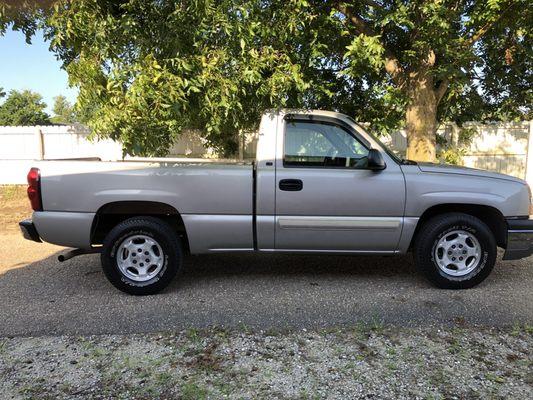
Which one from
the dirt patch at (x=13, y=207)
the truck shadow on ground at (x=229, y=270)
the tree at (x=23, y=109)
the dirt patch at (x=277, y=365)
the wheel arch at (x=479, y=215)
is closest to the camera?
the dirt patch at (x=277, y=365)

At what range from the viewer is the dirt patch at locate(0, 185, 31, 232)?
9109 mm

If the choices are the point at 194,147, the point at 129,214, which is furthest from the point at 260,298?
the point at 194,147

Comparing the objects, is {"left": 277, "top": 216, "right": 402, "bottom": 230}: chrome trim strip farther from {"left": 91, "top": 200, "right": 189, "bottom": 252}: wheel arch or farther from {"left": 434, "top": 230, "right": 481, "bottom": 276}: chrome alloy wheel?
{"left": 91, "top": 200, "right": 189, "bottom": 252}: wheel arch

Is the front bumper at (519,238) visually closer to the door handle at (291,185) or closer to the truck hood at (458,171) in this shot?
the truck hood at (458,171)

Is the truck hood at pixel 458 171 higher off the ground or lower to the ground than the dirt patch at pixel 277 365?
higher

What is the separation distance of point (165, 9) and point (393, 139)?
23.7 feet

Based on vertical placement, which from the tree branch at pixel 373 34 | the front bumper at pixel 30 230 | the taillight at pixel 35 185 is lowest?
the front bumper at pixel 30 230

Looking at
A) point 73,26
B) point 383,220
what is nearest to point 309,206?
point 383,220

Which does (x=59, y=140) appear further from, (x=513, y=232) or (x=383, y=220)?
(x=513, y=232)

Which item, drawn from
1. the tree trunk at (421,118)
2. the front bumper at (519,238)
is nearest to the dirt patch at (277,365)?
the front bumper at (519,238)

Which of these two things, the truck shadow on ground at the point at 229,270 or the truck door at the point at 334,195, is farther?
the truck shadow on ground at the point at 229,270

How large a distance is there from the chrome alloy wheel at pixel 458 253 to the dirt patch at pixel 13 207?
23.6 feet

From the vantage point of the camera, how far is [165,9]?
553 centimetres

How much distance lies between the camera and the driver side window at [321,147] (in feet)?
16.6
